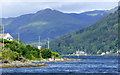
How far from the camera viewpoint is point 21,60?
14862cm

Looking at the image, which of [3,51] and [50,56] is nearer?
[3,51]

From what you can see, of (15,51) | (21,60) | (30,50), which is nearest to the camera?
(21,60)

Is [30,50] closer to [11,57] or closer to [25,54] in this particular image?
[25,54]

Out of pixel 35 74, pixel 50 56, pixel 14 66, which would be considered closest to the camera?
pixel 35 74

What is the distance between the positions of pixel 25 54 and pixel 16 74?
81107 millimetres

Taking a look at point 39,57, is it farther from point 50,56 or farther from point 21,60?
point 21,60

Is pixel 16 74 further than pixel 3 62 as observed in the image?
No

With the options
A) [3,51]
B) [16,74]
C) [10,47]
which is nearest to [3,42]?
[10,47]

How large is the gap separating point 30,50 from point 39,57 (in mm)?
7494

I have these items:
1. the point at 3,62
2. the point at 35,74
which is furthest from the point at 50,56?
the point at 35,74

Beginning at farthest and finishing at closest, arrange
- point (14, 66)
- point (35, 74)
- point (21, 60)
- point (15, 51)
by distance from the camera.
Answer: point (15, 51) → point (21, 60) → point (14, 66) → point (35, 74)

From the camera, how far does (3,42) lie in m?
171

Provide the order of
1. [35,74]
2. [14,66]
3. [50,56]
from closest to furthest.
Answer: [35,74], [14,66], [50,56]

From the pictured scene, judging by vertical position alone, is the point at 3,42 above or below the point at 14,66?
above
